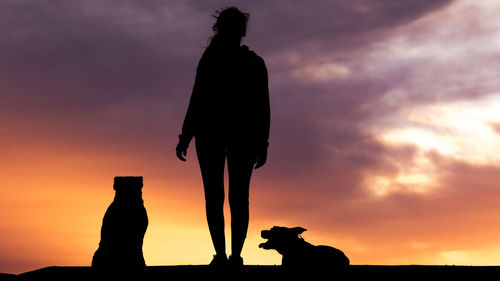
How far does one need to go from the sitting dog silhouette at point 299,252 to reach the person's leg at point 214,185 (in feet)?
3.87

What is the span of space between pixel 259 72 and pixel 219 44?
626 mm

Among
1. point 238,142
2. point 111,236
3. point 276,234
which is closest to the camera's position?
point 238,142

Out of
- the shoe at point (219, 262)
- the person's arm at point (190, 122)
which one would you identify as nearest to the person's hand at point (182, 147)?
the person's arm at point (190, 122)

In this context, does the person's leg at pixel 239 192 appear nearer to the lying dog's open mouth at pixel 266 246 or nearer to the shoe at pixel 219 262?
the shoe at pixel 219 262

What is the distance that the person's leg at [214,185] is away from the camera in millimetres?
7969

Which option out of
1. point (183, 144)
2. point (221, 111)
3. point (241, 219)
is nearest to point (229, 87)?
point (221, 111)

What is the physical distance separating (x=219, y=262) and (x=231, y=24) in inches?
119

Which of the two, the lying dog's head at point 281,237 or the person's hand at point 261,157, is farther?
the lying dog's head at point 281,237

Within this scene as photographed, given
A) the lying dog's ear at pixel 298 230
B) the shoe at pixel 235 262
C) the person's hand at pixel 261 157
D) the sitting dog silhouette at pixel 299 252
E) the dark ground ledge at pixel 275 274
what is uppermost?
the person's hand at pixel 261 157

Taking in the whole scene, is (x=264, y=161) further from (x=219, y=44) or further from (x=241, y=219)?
(x=219, y=44)

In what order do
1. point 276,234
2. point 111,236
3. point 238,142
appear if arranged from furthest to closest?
point 276,234, point 111,236, point 238,142

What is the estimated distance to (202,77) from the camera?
822 centimetres

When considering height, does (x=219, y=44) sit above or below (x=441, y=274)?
above

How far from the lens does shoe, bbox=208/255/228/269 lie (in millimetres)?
8097
